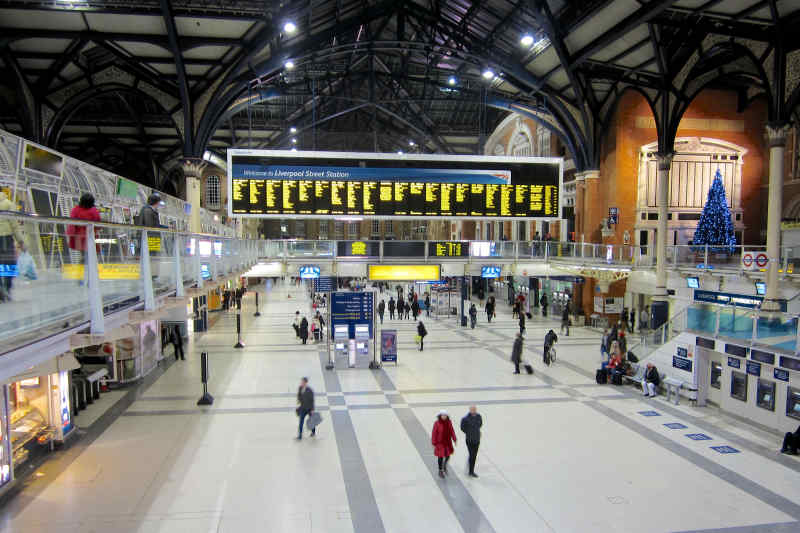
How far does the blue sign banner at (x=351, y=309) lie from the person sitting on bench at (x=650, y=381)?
915cm

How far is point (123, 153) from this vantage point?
4238cm

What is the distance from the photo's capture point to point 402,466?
1027 cm

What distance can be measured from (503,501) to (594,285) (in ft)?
74.8

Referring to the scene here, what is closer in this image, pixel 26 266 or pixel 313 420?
pixel 26 266

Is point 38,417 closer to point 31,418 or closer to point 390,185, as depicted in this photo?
point 31,418

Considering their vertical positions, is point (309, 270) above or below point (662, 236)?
below

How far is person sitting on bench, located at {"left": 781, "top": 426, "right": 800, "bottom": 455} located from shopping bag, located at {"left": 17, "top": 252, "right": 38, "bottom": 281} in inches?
540

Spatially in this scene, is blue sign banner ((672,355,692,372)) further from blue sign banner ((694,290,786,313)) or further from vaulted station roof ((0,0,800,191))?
vaulted station roof ((0,0,800,191))

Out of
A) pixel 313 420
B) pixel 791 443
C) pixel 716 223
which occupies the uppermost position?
pixel 716 223

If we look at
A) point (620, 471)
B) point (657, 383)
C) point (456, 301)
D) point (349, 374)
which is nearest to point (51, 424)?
point (349, 374)

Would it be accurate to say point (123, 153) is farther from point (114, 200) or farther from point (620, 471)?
point (620, 471)

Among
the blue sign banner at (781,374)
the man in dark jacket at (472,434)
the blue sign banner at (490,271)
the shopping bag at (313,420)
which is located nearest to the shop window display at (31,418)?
the shopping bag at (313,420)

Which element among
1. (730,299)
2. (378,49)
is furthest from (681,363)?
(378,49)

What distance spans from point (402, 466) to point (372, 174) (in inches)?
464
